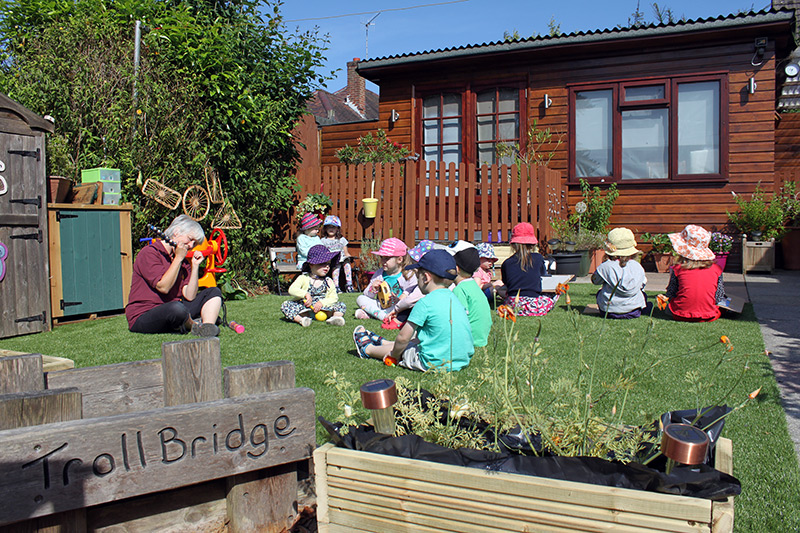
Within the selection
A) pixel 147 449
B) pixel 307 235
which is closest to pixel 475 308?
pixel 147 449

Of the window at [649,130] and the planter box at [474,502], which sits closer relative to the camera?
the planter box at [474,502]

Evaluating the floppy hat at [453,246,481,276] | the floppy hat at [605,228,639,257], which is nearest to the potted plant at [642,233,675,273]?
the floppy hat at [605,228,639,257]

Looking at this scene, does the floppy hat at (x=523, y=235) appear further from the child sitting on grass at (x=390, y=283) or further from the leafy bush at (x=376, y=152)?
the leafy bush at (x=376, y=152)

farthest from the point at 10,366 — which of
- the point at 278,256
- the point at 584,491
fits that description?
the point at 278,256

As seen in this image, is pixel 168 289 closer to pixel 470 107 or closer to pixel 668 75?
pixel 470 107

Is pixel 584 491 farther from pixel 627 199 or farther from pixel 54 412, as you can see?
pixel 627 199

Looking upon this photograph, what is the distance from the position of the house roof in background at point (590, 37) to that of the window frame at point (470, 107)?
734mm

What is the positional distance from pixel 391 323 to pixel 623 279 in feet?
8.82

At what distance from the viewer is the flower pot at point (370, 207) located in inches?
420

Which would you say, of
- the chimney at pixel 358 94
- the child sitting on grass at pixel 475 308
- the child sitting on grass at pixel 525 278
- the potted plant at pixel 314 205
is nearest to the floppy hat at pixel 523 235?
the child sitting on grass at pixel 525 278

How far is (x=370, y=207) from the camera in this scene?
10711 mm

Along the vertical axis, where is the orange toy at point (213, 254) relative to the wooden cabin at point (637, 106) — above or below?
below

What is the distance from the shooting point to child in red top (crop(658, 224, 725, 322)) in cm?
659

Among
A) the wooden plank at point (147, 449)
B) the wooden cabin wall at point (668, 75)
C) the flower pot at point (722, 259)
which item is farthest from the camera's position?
the wooden cabin wall at point (668, 75)
